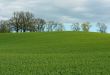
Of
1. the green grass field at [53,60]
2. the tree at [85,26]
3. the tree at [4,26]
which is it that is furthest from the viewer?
the tree at [85,26]

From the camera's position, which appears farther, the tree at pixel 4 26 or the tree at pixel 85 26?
the tree at pixel 85 26

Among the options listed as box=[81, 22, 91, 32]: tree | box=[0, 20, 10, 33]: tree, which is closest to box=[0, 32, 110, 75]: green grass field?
box=[0, 20, 10, 33]: tree

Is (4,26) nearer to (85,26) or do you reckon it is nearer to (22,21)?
(22,21)

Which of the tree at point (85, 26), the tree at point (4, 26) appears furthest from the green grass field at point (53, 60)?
the tree at point (85, 26)

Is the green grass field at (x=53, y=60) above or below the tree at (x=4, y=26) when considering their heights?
below

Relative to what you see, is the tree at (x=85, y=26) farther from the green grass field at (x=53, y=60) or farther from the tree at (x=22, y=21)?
the green grass field at (x=53, y=60)

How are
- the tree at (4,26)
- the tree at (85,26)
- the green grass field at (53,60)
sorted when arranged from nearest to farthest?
1. the green grass field at (53,60)
2. the tree at (4,26)
3. the tree at (85,26)

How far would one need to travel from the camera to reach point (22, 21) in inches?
5172

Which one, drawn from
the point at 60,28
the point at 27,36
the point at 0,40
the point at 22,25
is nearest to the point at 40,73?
the point at 0,40

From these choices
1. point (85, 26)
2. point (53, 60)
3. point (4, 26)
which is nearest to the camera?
point (53, 60)

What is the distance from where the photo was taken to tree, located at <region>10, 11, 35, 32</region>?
127 m

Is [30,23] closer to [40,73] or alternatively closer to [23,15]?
[23,15]

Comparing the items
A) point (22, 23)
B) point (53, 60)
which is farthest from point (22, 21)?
point (53, 60)

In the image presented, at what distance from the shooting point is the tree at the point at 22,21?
417 feet
